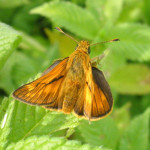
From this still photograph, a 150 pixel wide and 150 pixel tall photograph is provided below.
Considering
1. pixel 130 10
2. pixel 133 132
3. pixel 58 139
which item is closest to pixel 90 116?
pixel 58 139

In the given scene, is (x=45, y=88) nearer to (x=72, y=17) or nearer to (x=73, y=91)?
(x=73, y=91)

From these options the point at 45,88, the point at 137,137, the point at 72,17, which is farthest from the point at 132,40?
the point at 45,88

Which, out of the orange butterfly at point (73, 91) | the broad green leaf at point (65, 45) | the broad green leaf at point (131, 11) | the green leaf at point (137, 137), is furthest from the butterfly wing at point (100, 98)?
the broad green leaf at point (131, 11)

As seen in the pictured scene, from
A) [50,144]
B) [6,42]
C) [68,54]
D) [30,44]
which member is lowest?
[68,54]

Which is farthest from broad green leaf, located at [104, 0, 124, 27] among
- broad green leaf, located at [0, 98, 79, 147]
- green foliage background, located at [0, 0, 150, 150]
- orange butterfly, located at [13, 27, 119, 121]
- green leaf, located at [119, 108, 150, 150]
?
broad green leaf, located at [0, 98, 79, 147]

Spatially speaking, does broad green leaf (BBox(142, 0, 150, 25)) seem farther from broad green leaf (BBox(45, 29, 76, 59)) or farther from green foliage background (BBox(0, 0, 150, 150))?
broad green leaf (BBox(45, 29, 76, 59))

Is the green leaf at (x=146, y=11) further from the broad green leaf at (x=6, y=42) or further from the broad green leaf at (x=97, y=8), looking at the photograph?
the broad green leaf at (x=6, y=42)
